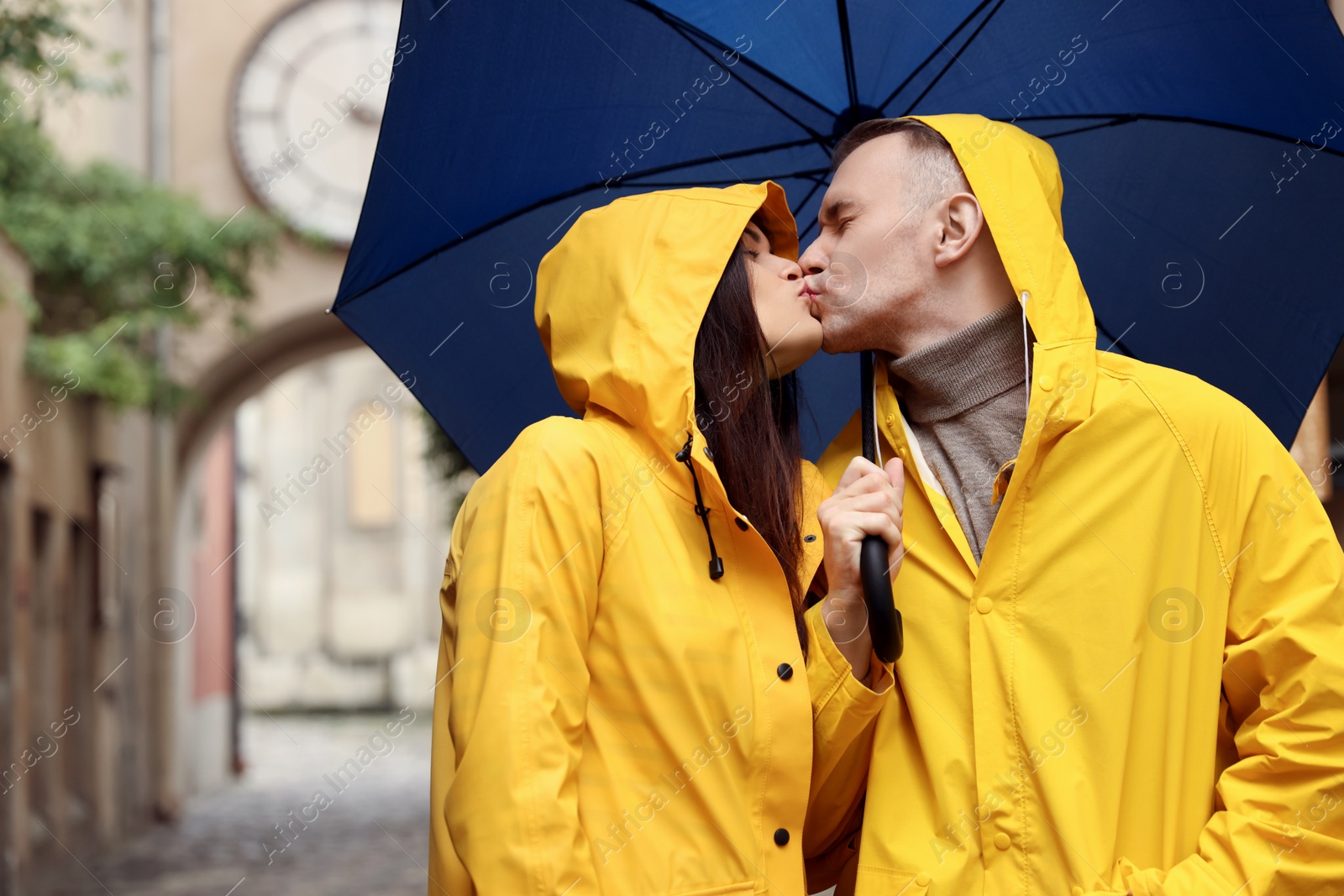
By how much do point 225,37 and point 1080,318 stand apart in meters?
12.0

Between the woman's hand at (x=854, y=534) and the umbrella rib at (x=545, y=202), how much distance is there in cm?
118

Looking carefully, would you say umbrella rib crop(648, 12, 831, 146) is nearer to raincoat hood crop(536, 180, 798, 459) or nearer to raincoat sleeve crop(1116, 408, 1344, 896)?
raincoat hood crop(536, 180, 798, 459)

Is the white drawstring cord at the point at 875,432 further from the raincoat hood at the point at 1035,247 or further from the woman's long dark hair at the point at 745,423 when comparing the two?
the woman's long dark hair at the point at 745,423

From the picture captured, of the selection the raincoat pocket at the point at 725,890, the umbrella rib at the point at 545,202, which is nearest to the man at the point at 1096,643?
the raincoat pocket at the point at 725,890

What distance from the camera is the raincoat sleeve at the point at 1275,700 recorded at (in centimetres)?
213

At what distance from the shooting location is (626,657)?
7.11 feet

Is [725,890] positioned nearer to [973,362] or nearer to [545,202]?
[973,362]

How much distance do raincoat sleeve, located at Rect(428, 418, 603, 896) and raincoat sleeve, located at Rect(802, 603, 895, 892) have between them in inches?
16.6

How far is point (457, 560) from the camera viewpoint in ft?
7.72

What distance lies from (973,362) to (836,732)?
724 millimetres

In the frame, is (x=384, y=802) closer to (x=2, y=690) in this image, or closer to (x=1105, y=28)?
(x=2, y=690)

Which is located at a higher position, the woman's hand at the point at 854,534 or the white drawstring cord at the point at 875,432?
the white drawstring cord at the point at 875,432

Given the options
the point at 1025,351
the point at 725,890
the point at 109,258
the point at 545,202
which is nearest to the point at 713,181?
the point at 545,202

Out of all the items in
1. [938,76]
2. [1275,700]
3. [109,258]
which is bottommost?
[1275,700]
